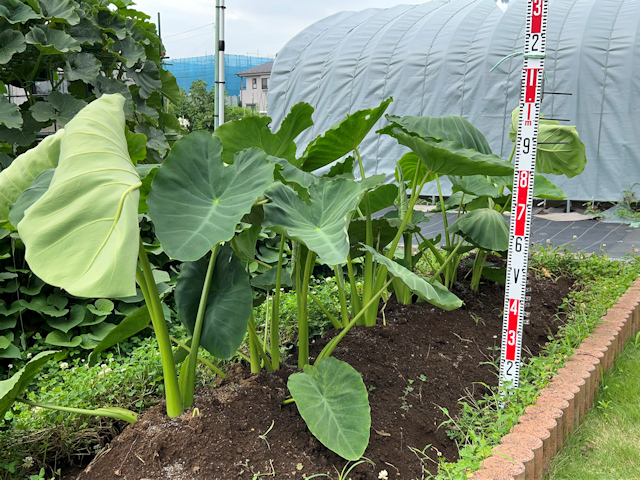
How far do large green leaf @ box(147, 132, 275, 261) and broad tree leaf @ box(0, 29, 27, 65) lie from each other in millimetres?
1831

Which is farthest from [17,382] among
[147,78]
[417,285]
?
[147,78]

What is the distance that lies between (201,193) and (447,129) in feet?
4.57

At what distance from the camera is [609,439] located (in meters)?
2.06

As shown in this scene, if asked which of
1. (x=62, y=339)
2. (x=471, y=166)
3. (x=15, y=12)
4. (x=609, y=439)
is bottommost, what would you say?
(x=62, y=339)

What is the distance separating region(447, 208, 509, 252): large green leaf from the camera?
2535mm

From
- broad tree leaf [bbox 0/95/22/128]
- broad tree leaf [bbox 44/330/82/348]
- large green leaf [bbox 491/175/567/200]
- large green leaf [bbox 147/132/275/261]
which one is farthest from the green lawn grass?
broad tree leaf [bbox 0/95/22/128]

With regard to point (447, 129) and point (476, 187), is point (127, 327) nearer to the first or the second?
→ point (447, 129)

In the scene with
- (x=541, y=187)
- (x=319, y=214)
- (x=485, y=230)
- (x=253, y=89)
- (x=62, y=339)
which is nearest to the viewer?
(x=319, y=214)

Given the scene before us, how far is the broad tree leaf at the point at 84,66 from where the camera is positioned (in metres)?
3.18

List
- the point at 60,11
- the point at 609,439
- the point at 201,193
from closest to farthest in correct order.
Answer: the point at 201,193, the point at 609,439, the point at 60,11

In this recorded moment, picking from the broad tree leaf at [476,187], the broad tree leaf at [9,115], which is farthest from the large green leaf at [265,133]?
the broad tree leaf at [9,115]

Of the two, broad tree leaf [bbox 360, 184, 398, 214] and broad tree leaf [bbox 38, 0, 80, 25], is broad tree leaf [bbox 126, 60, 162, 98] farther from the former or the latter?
broad tree leaf [bbox 360, 184, 398, 214]

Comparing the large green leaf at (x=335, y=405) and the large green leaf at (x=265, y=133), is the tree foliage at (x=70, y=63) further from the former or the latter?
the large green leaf at (x=335, y=405)

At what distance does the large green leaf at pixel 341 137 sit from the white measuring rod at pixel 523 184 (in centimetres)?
49
